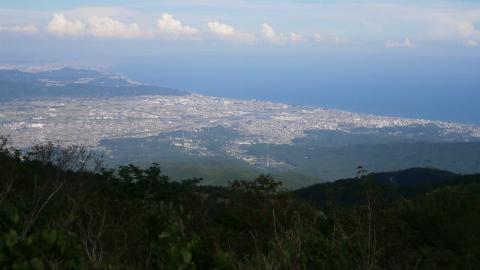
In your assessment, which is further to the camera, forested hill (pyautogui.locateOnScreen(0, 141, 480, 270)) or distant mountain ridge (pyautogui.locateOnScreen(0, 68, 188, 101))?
distant mountain ridge (pyautogui.locateOnScreen(0, 68, 188, 101))

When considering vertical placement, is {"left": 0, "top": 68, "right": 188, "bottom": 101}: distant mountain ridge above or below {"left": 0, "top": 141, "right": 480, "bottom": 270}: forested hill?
above

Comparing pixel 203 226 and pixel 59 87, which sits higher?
pixel 59 87

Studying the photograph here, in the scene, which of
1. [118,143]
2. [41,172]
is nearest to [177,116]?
[118,143]

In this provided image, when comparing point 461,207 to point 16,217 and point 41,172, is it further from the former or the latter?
point 41,172

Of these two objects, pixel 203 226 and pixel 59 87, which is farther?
pixel 59 87
